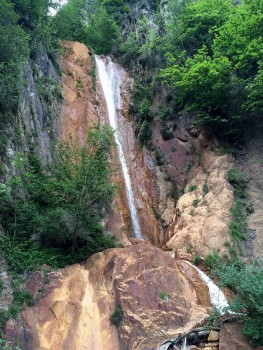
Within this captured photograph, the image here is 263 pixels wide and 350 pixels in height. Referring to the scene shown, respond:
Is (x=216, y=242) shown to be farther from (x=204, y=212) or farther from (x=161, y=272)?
(x=161, y=272)

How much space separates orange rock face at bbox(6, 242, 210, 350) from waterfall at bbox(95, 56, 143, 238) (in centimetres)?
572

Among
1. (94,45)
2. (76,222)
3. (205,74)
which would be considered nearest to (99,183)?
(76,222)

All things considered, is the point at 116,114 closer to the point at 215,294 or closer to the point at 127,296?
the point at 215,294

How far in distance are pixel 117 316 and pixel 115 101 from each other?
56.8ft

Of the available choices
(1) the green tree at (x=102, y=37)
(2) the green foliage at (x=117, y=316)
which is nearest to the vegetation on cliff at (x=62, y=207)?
(2) the green foliage at (x=117, y=316)

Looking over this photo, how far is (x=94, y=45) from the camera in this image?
100ft

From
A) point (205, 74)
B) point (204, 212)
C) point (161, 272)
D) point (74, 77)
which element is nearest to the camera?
point (161, 272)

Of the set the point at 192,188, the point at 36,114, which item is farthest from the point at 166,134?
the point at 36,114

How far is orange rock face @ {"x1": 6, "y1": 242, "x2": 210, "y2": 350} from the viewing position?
10.1m

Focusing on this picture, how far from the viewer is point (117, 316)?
1077 centimetres

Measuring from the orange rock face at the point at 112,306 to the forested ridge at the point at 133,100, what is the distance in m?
0.82

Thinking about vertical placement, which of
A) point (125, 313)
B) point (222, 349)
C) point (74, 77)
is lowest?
point (222, 349)

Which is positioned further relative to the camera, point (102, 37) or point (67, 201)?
point (102, 37)

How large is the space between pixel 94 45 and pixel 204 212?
65.4 feet
